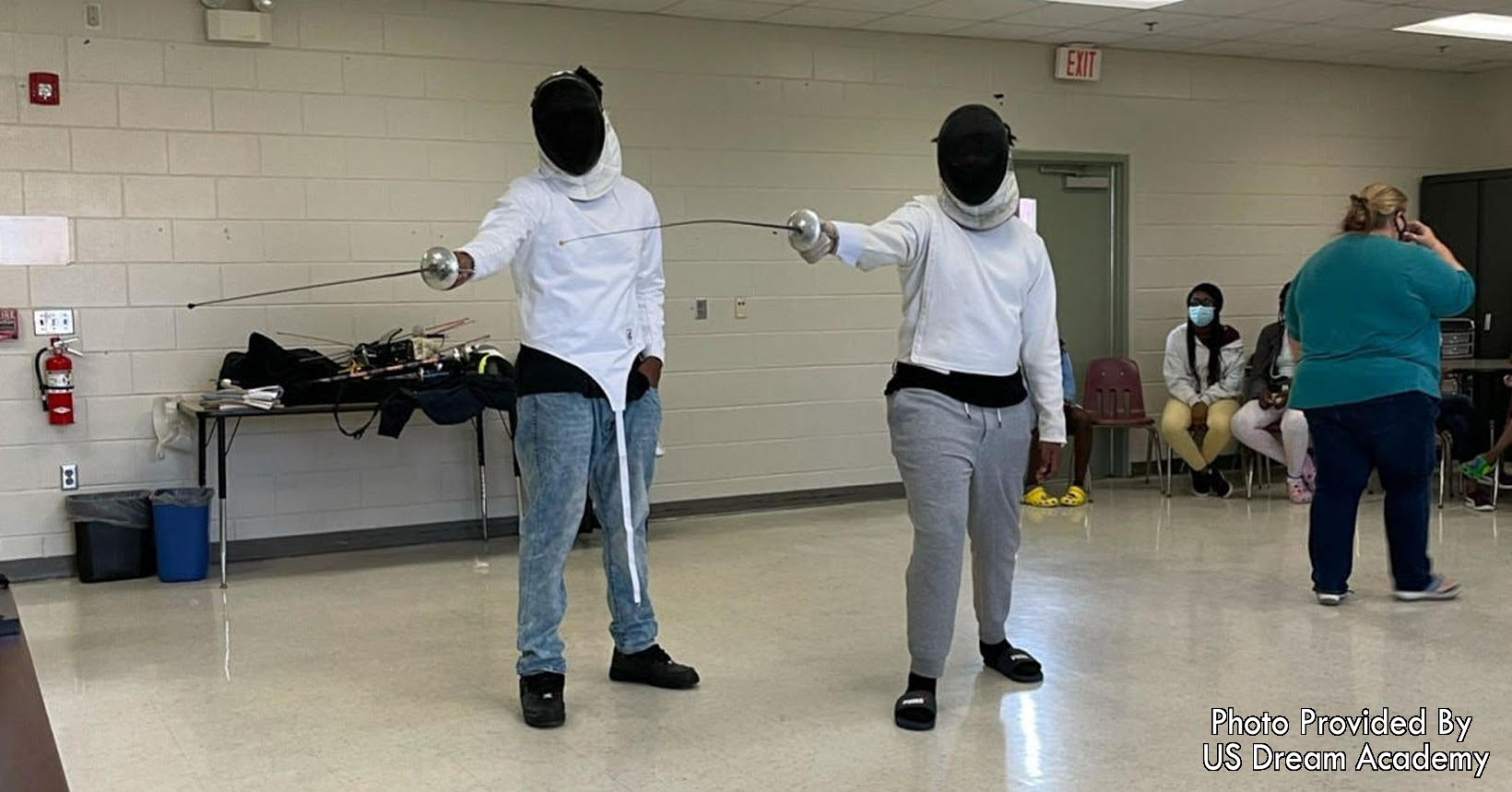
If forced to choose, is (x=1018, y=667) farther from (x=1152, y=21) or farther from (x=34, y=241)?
(x=1152, y=21)

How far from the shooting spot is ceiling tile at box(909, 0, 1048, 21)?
697cm

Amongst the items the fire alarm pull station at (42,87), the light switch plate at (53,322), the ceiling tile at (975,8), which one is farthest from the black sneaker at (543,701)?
the ceiling tile at (975,8)

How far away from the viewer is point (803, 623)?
4.80 metres

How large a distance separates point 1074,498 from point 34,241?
16.5 ft

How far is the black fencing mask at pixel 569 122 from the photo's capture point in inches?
142

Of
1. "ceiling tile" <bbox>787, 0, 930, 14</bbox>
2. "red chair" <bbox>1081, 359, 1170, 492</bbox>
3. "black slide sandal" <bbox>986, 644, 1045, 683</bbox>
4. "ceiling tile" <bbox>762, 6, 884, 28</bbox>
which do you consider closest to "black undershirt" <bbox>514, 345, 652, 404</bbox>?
"black slide sandal" <bbox>986, 644, 1045, 683</bbox>

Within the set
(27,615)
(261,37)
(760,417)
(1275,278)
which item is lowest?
(27,615)

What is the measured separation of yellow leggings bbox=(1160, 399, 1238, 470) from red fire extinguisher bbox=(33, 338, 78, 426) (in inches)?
211

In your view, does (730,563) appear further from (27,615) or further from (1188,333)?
(1188,333)

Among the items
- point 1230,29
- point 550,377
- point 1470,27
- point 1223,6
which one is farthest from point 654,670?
point 1470,27

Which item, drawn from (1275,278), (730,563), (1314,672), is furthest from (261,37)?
(1275,278)

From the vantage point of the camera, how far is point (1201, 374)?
25.8 ft

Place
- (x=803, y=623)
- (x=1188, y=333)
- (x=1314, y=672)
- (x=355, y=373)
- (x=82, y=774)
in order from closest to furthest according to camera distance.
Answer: (x=82, y=774)
(x=1314, y=672)
(x=803, y=623)
(x=355, y=373)
(x=1188, y=333)

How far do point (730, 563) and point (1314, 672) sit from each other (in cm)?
253
